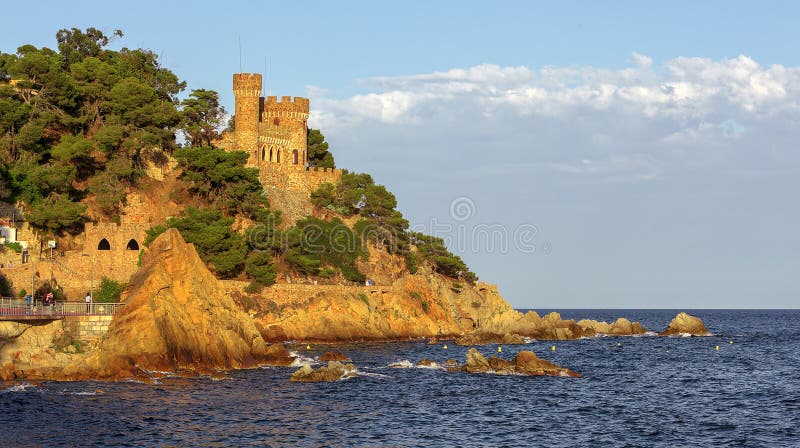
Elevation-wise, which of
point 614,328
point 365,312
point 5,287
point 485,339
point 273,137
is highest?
point 273,137

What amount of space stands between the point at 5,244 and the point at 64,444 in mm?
37237

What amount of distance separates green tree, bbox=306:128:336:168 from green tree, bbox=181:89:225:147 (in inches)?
412

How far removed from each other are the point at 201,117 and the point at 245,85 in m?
8.30

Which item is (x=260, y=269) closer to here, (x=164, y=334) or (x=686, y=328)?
(x=164, y=334)

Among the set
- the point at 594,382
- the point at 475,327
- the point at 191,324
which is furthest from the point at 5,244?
A: the point at 475,327

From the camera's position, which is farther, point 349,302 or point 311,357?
point 349,302

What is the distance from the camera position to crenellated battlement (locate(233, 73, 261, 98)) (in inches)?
3770

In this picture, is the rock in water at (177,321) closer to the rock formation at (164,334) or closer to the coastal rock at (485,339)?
the rock formation at (164,334)

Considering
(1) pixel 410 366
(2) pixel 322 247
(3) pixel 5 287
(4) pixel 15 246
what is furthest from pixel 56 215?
(1) pixel 410 366

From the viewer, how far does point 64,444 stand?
36.1m

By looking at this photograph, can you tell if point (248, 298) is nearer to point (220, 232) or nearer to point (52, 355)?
point (220, 232)

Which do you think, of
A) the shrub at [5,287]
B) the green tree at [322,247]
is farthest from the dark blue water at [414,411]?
the green tree at [322,247]

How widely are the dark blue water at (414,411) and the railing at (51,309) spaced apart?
254 inches

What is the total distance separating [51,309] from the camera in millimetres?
55500
